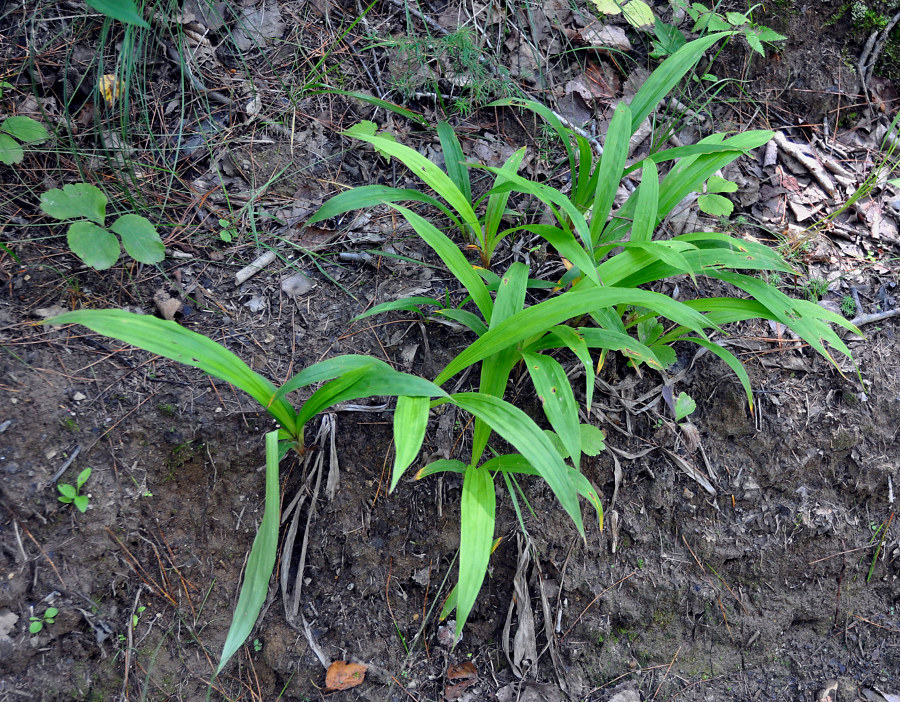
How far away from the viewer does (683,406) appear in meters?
1.66

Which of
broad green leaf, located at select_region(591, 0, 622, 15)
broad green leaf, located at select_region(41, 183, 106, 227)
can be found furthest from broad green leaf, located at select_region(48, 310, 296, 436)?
broad green leaf, located at select_region(591, 0, 622, 15)

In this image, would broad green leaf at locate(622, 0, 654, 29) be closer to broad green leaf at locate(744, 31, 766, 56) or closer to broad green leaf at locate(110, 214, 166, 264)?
broad green leaf at locate(744, 31, 766, 56)

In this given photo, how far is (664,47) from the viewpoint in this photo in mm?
2057

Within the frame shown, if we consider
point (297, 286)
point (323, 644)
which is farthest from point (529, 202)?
point (323, 644)

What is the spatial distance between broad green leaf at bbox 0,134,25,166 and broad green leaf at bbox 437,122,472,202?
3.87ft

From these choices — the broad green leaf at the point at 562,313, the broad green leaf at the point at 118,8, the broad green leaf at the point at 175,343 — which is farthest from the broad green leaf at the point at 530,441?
the broad green leaf at the point at 118,8

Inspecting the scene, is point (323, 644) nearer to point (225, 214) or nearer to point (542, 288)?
point (542, 288)

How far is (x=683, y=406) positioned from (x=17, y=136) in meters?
2.08

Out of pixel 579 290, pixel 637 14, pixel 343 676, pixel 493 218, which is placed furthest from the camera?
pixel 637 14

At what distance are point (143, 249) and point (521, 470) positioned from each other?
1.18 meters

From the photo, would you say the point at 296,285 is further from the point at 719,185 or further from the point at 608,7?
the point at 608,7

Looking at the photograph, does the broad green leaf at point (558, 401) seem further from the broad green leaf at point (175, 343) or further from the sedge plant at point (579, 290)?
the broad green leaf at point (175, 343)

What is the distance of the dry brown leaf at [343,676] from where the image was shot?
55.9 inches

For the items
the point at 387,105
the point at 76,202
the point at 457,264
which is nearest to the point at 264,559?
the point at 457,264
